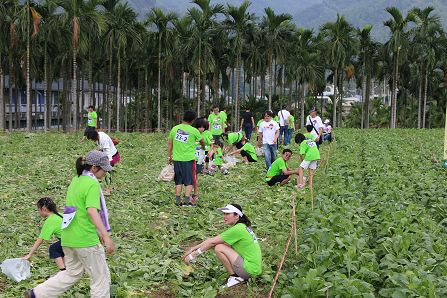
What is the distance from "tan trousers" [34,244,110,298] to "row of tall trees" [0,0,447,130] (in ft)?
93.0

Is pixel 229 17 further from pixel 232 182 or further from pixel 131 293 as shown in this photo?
pixel 131 293

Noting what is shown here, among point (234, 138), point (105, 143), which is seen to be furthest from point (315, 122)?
point (105, 143)

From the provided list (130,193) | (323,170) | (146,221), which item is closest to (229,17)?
(323,170)

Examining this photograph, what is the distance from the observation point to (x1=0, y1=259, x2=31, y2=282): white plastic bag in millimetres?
6863

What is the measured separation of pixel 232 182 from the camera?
1511 centimetres

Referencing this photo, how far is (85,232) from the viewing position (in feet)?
18.8

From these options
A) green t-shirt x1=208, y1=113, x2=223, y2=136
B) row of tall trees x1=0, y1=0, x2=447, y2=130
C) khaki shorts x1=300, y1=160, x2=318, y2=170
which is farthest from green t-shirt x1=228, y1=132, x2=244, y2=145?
row of tall trees x1=0, y1=0, x2=447, y2=130

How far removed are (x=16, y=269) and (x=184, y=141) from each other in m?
4.72

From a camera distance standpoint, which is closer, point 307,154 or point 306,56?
point 307,154

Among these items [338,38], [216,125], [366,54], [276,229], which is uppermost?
[338,38]

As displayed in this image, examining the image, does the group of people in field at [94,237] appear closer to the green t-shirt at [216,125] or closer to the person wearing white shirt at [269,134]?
the person wearing white shirt at [269,134]

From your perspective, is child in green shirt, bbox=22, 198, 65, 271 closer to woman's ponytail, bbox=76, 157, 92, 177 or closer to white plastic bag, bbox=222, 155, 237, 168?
woman's ponytail, bbox=76, 157, 92, 177

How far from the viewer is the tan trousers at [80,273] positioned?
5.79 meters

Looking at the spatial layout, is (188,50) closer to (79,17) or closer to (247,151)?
(79,17)
